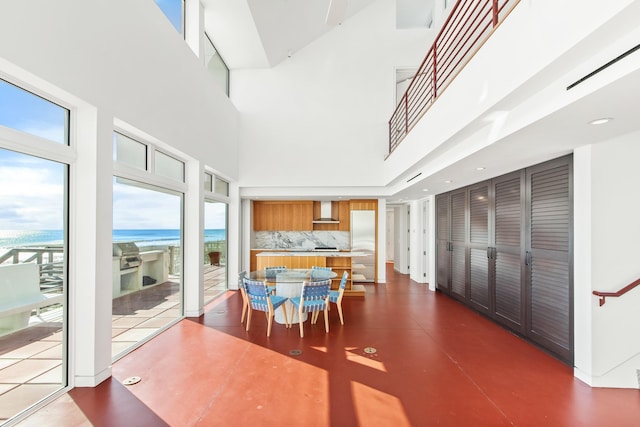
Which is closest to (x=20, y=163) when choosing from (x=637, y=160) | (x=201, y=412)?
(x=201, y=412)

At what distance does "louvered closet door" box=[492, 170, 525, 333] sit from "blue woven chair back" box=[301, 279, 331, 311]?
2706 mm

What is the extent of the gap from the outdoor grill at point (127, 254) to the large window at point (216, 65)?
159 inches

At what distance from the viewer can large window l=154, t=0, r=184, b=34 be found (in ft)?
14.0

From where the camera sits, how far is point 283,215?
841 centimetres

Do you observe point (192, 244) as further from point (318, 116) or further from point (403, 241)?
point (403, 241)

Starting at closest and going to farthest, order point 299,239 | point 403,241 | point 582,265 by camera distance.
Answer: point 582,265 → point 299,239 → point 403,241

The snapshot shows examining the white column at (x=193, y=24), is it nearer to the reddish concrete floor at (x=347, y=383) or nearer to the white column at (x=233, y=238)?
the white column at (x=233, y=238)

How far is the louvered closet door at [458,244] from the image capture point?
5812 mm

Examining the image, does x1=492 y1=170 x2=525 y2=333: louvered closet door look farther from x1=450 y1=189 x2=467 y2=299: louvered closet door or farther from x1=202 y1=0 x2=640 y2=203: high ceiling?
x1=450 y1=189 x2=467 y2=299: louvered closet door

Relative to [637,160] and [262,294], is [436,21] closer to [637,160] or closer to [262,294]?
[637,160]

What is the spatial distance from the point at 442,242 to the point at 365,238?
6.72 ft

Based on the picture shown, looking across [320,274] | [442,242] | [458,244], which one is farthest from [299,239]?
[458,244]

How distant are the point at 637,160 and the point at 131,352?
19.0ft

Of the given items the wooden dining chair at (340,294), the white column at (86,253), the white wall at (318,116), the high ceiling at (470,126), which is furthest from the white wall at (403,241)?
the white column at (86,253)
